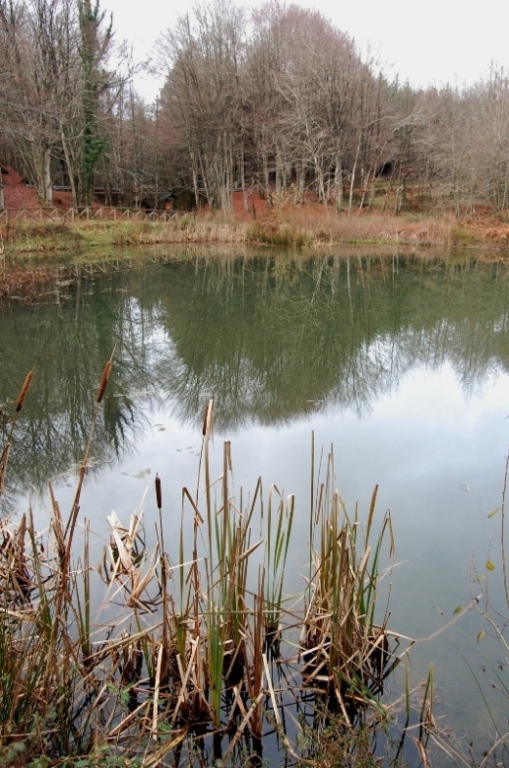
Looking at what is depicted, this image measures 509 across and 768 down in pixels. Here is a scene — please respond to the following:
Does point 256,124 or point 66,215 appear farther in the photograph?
point 256,124

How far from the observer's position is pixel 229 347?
8516mm

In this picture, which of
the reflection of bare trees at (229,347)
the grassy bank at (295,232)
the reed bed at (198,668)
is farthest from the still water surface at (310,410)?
the grassy bank at (295,232)

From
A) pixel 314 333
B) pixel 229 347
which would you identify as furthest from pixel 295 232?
pixel 229 347

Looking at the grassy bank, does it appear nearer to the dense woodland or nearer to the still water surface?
the dense woodland

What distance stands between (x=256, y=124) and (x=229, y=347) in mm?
26059

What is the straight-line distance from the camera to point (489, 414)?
6.04 meters

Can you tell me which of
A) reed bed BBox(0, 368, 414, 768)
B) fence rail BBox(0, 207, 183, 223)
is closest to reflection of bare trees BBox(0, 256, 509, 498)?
reed bed BBox(0, 368, 414, 768)

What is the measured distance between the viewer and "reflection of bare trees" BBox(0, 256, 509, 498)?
5.85 m

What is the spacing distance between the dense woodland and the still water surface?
16267 millimetres

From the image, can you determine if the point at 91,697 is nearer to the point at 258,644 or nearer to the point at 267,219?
the point at 258,644

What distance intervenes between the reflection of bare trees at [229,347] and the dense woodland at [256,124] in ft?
45.4

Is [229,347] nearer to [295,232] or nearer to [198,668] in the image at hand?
[198,668]

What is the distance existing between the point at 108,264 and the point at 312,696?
49.6 ft

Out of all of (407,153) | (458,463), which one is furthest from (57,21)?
(458,463)
